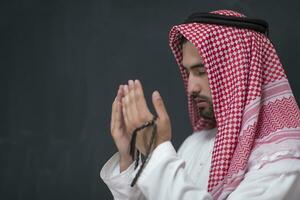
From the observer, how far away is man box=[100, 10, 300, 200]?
1686 mm

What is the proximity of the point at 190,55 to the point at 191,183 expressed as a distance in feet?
1.79

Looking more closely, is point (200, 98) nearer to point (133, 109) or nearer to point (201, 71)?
point (201, 71)

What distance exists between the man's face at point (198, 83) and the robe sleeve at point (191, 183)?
13.1 inches

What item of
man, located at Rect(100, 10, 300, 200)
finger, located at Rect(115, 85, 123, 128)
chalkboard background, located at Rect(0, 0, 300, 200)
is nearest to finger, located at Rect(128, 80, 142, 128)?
man, located at Rect(100, 10, 300, 200)

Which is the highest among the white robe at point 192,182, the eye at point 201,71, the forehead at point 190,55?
the forehead at point 190,55

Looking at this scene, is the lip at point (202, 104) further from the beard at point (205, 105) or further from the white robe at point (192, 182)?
the white robe at point (192, 182)

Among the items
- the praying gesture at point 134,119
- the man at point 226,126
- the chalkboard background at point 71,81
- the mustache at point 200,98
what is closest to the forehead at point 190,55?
the man at point 226,126

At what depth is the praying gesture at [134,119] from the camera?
175 cm

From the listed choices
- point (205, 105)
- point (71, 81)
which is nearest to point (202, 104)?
point (205, 105)

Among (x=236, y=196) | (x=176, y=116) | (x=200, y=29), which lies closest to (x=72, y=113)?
(x=176, y=116)

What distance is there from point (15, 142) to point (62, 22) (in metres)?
0.61

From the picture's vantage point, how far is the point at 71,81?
2531mm

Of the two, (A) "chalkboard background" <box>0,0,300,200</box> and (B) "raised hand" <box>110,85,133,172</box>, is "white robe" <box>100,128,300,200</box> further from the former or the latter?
(A) "chalkboard background" <box>0,0,300,200</box>

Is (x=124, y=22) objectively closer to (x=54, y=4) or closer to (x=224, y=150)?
(x=54, y=4)
